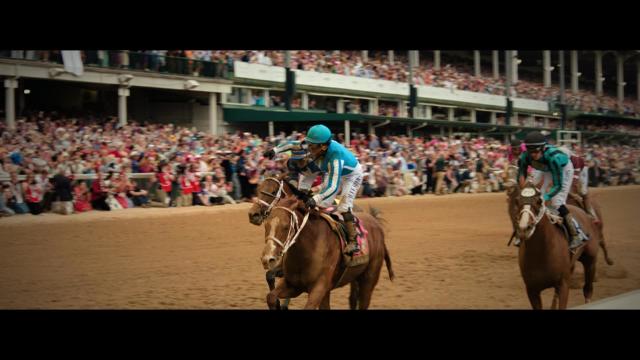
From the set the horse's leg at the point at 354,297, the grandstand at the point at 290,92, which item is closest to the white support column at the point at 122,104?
the grandstand at the point at 290,92

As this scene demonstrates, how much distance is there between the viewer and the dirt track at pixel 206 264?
722 cm

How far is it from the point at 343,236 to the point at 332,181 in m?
0.57

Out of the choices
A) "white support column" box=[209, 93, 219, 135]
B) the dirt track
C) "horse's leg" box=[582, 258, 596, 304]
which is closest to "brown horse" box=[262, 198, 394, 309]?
the dirt track

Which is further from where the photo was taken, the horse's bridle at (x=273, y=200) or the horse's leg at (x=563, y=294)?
the horse's leg at (x=563, y=294)

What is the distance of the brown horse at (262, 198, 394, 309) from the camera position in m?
5.14

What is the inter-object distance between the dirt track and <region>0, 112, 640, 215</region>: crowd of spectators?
2.29 feet

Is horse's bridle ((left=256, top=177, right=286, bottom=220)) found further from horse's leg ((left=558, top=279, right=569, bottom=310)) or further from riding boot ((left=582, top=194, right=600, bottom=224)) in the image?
riding boot ((left=582, top=194, right=600, bottom=224))

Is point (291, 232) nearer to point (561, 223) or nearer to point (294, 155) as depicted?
point (294, 155)

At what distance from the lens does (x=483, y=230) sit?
562 inches

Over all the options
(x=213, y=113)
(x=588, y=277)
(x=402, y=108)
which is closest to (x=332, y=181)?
(x=588, y=277)

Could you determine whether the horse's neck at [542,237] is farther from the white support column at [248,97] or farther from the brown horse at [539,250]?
the white support column at [248,97]

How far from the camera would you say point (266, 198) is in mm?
5664

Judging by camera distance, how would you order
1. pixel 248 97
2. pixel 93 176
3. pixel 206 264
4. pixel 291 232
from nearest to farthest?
pixel 291 232, pixel 206 264, pixel 93 176, pixel 248 97

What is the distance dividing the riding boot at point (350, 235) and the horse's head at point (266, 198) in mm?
689
